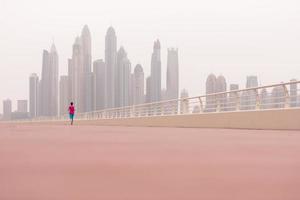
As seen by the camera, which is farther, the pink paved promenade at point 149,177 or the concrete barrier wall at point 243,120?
the concrete barrier wall at point 243,120

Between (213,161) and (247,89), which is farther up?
(247,89)

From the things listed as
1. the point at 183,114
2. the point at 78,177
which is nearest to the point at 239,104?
the point at 183,114

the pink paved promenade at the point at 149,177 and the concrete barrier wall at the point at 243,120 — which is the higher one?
the concrete barrier wall at the point at 243,120

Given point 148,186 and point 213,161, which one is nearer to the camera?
point 148,186

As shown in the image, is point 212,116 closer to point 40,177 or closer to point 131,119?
point 131,119

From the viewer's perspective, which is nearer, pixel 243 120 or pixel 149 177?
pixel 149 177

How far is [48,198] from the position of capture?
263cm

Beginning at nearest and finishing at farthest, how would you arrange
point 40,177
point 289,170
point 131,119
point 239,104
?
1. point 40,177
2. point 289,170
3. point 239,104
4. point 131,119

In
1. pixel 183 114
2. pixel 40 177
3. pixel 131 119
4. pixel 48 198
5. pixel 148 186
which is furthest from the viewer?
pixel 131 119

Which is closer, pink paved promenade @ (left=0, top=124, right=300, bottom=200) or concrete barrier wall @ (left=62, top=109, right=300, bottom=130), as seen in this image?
pink paved promenade @ (left=0, top=124, right=300, bottom=200)

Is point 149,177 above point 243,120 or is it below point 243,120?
below

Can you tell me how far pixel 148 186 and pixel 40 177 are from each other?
2.80ft

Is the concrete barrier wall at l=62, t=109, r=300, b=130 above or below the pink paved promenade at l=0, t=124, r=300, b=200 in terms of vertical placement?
above

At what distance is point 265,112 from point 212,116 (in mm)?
3222
